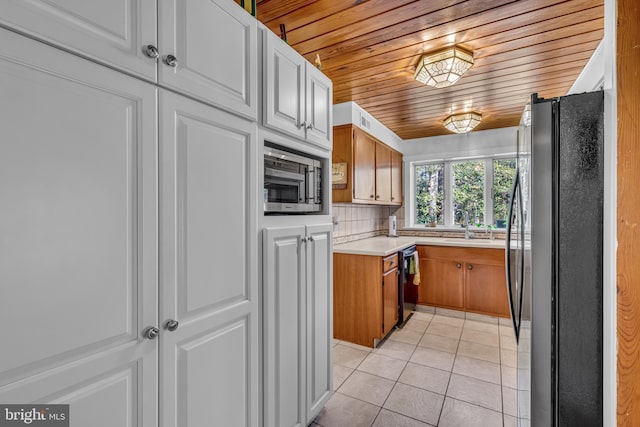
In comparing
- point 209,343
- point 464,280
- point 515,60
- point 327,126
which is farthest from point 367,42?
point 464,280

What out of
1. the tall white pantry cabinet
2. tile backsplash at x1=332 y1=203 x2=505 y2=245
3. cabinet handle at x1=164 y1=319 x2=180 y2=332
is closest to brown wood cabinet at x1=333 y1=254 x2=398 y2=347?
tile backsplash at x1=332 y1=203 x2=505 y2=245

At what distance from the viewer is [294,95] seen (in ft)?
4.89

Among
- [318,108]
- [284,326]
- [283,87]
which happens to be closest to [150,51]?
[283,87]

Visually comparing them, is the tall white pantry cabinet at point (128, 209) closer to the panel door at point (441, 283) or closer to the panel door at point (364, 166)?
the panel door at point (364, 166)

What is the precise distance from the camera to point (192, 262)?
988mm

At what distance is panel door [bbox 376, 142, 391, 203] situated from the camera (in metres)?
3.59

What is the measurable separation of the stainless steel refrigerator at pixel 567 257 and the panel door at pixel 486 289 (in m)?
Result: 2.59

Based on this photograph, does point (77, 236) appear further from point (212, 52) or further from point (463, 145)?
point (463, 145)

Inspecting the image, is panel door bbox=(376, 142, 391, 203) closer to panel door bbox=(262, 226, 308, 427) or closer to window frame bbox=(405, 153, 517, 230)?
window frame bbox=(405, 153, 517, 230)

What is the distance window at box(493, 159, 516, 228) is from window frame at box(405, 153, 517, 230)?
41mm

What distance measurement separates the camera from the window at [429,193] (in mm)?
4332

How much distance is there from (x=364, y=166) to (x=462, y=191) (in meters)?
1.81

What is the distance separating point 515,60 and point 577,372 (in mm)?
2089

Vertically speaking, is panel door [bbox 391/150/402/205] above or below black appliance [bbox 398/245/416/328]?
above
